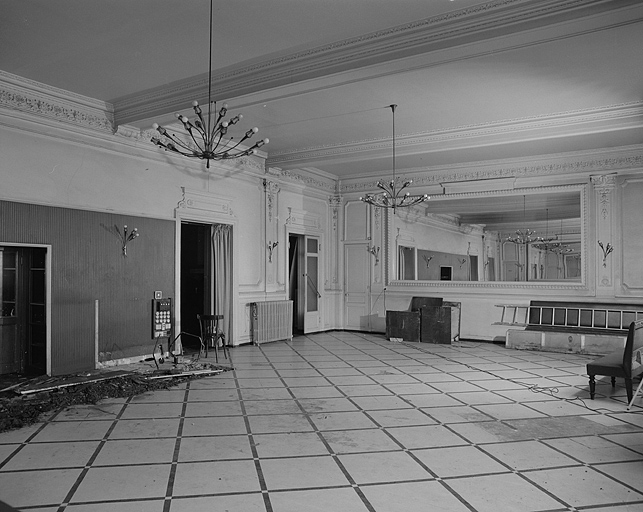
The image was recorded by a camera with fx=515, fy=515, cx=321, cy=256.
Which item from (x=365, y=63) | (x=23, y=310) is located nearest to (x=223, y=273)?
(x=23, y=310)

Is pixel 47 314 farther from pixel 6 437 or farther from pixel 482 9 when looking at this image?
pixel 482 9

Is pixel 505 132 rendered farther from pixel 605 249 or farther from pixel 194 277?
pixel 194 277

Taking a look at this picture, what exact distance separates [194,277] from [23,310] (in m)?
3.61

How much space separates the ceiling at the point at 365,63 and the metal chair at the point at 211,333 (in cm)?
319

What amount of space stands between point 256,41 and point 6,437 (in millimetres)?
4397

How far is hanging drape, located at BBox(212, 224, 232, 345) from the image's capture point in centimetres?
952

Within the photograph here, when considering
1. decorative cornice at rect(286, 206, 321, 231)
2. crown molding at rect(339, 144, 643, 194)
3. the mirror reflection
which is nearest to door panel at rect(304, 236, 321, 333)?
decorative cornice at rect(286, 206, 321, 231)

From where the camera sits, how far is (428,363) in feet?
26.5

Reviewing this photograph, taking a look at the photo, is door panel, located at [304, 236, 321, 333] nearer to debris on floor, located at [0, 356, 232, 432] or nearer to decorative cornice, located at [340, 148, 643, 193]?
decorative cornice, located at [340, 148, 643, 193]

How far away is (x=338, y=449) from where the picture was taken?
13.5 ft

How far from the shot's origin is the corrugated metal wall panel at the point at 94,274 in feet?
22.1

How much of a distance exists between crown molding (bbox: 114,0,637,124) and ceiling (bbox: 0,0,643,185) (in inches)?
0.5

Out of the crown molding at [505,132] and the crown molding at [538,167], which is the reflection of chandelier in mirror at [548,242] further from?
the crown molding at [505,132]

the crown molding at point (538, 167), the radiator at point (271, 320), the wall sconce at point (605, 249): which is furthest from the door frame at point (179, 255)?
the wall sconce at point (605, 249)
